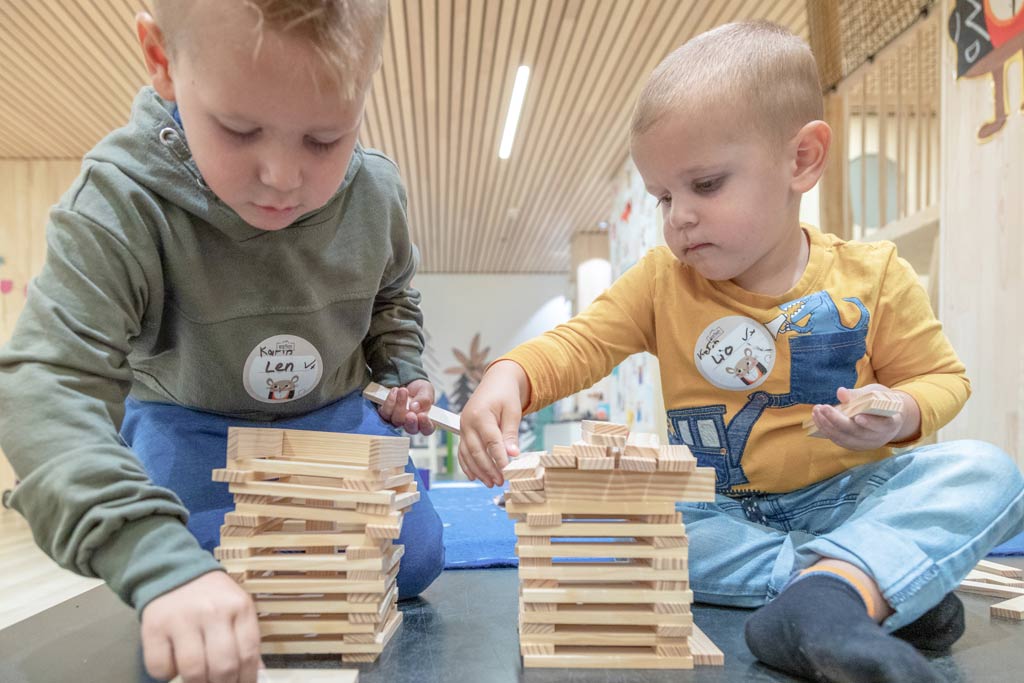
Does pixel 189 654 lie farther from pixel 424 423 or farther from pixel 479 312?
pixel 479 312

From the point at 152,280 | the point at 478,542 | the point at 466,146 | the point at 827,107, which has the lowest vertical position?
the point at 478,542

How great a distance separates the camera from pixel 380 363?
1318 millimetres

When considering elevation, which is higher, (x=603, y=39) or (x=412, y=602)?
(x=603, y=39)

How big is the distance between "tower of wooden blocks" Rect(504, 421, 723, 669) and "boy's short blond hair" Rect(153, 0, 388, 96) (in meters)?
0.44

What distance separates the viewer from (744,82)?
1.07m

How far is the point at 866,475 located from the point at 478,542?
0.79 meters

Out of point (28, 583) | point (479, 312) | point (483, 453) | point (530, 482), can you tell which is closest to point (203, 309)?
point (483, 453)

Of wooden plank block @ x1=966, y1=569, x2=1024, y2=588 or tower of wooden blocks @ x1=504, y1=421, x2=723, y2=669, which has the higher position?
tower of wooden blocks @ x1=504, y1=421, x2=723, y2=669

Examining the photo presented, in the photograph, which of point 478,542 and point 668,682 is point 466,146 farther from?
point 668,682

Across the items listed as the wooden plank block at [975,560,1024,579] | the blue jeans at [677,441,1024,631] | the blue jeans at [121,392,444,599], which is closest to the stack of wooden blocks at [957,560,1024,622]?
the wooden plank block at [975,560,1024,579]

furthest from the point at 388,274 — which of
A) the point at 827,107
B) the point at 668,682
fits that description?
the point at 827,107

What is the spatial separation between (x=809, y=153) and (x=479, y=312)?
28.9 feet

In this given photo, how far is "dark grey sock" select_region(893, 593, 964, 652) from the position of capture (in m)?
0.85

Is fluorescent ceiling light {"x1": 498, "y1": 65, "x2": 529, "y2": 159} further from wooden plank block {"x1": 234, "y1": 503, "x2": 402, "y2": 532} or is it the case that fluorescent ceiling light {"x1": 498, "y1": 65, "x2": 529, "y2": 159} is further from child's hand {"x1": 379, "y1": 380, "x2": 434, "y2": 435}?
wooden plank block {"x1": 234, "y1": 503, "x2": 402, "y2": 532}
